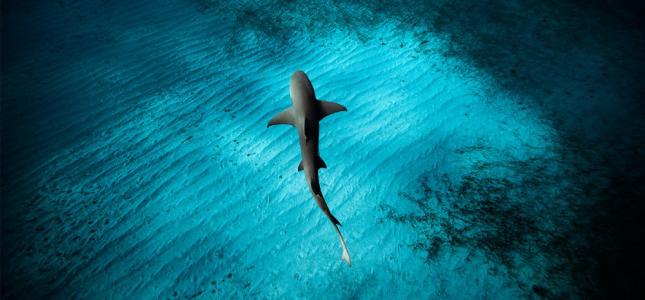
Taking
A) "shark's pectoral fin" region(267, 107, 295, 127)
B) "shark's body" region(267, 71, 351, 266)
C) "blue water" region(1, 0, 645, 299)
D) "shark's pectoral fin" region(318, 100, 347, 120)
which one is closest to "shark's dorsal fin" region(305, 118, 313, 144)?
"shark's body" region(267, 71, 351, 266)

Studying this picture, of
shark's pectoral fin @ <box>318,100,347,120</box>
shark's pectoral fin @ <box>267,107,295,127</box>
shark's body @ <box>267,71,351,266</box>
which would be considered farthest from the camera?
shark's pectoral fin @ <box>267,107,295,127</box>

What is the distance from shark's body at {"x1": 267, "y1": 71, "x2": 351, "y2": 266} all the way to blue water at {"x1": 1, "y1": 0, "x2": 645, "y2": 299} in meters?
1.65

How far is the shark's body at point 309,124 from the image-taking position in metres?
2.12

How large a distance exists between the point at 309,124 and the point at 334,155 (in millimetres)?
2221

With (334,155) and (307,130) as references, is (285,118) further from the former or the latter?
(334,155)

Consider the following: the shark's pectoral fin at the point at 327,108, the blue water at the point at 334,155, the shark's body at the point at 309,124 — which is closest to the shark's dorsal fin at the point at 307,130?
the shark's body at the point at 309,124

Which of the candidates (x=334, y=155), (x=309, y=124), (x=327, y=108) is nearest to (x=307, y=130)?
(x=309, y=124)

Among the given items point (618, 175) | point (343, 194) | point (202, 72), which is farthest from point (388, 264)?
point (202, 72)

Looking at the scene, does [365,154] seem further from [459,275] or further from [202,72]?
[202,72]

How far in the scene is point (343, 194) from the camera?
4023 millimetres

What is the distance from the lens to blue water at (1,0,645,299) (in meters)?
3.30

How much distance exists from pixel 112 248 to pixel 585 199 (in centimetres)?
624

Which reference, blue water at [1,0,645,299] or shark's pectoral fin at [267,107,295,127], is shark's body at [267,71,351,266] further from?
blue water at [1,0,645,299]

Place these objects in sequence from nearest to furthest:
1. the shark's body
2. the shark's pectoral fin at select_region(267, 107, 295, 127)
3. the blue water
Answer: the shark's body, the shark's pectoral fin at select_region(267, 107, 295, 127), the blue water
